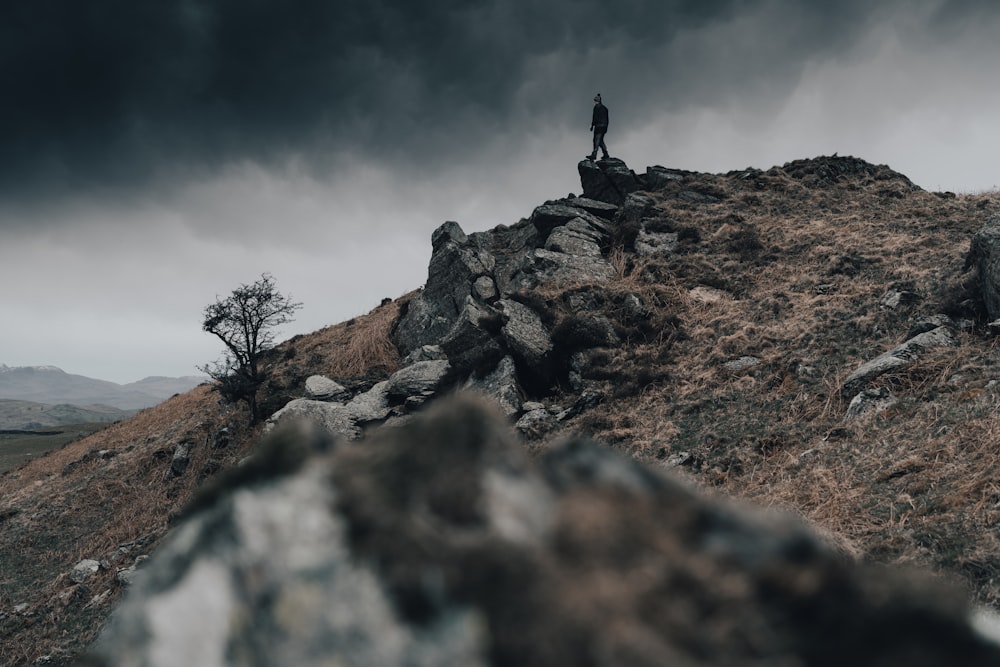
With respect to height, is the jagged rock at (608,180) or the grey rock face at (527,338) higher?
the jagged rock at (608,180)

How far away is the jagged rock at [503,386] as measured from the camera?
1577 cm

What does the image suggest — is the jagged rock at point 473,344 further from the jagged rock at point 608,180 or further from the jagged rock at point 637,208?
the jagged rock at point 608,180

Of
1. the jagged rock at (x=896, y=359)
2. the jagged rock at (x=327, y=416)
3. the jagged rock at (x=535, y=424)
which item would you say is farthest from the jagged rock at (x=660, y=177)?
the jagged rock at (x=327, y=416)

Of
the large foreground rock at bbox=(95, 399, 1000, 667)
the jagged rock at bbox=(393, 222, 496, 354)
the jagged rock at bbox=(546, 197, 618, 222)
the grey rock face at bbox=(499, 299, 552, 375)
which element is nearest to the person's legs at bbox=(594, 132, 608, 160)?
the jagged rock at bbox=(546, 197, 618, 222)

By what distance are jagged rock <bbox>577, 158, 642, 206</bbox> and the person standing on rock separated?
0.61 meters

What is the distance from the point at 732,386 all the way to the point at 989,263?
270 inches

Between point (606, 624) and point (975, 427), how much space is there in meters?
10.4

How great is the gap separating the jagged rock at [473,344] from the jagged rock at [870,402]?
10.1m

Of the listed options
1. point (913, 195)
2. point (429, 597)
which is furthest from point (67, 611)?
point (913, 195)

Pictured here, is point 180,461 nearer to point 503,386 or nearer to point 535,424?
point 503,386

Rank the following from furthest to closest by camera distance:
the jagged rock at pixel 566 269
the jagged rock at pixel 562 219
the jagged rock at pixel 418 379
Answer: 1. the jagged rock at pixel 562 219
2. the jagged rock at pixel 566 269
3. the jagged rock at pixel 418 379

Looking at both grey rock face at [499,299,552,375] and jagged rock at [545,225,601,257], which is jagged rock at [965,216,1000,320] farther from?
jagged rock at [545,225,601,257]

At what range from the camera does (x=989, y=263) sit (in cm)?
1272

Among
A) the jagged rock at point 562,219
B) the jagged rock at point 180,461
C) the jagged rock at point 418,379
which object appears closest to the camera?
the jagged rock at point 418,379
